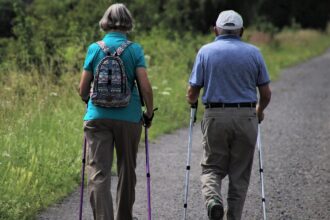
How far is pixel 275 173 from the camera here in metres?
9.66

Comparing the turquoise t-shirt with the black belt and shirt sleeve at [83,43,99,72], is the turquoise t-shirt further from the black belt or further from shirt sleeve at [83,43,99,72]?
the black belt

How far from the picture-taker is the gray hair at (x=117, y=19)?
6.01 m

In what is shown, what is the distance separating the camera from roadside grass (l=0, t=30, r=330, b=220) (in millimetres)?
7621

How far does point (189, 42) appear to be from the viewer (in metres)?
21.3

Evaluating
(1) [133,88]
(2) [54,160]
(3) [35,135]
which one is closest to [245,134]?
(1) [133,88]

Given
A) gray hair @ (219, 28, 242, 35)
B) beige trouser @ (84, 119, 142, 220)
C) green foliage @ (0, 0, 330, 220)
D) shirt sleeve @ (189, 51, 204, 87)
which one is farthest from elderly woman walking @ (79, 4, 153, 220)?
green foliage @ (0, 0, 330, 220)

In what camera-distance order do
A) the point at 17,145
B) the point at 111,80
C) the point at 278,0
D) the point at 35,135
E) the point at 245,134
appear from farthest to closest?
the point at 278,0 → the point at 35,135 → the point at 17,145 → the point at 245,134 → the point at 111,80

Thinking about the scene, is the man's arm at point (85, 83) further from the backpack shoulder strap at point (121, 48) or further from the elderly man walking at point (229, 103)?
the elderly man walking at point (229, 103)

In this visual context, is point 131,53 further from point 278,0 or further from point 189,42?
point 278,0

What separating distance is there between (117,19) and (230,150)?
141cm

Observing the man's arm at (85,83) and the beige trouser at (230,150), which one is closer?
the man's arm at (85,83)

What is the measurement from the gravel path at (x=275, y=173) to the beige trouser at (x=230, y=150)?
3.40ft

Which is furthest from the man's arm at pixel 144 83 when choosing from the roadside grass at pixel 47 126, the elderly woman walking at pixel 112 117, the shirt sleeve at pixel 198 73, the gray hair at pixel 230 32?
the roadside grass at pixel 47 126

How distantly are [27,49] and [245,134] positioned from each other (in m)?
9.11
